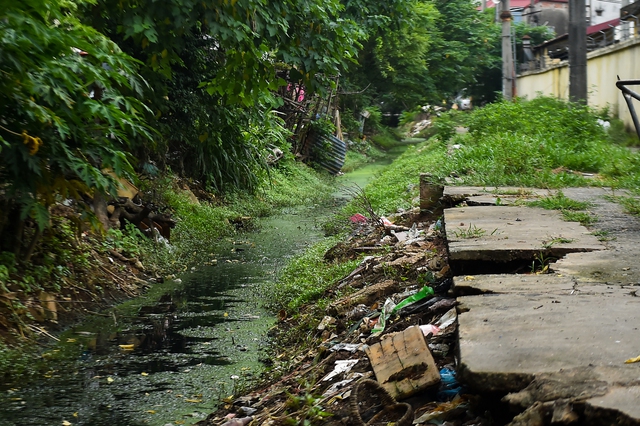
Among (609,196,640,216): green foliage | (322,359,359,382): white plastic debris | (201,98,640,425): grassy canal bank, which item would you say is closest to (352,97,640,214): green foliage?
(201,98,640,425): grassy canal bank

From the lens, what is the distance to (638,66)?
13.3m

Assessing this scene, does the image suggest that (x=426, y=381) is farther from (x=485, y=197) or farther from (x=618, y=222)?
(x=485, y=197)

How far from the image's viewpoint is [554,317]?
7.44 ft

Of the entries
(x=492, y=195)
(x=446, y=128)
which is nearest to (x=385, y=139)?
(x=446, y=128)

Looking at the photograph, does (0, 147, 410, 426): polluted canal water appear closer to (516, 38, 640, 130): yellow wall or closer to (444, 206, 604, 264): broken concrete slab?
(444, 206, 604, 264): broken concrete slab

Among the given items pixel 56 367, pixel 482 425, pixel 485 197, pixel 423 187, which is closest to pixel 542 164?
pixel 423 187

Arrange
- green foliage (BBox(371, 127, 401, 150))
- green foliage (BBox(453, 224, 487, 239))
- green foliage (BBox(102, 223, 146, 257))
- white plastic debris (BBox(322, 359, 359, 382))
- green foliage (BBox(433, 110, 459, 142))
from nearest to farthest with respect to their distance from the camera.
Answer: white plastic debris (BBox(322, 359, 359, 382)) → green foliage (BBox(453, 224, 487, 239)) → green foliage (BBox(102, 223, 146, 257)) → green foliage (BBox(433, 110, 459, 142)) → green foliage (BBox(371, 127, 401, 150))

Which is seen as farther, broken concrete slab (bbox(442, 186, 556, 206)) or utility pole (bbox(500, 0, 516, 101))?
utility pole (bbox(500, 0, 516, 101))

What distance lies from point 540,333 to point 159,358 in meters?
2.79

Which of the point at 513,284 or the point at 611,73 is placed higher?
the point at 611,73

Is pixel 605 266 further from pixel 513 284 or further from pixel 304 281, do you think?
pixel 304 281

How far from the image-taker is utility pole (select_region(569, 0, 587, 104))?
12.7 m

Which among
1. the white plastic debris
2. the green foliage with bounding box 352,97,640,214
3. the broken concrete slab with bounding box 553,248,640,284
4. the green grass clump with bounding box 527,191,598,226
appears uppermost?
the green foliage with bounding box 352,97,640,214

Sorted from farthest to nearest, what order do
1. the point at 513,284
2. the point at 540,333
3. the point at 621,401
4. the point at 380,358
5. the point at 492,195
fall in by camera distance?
1. the point at 492,195
2. the point at 513,284
3. the point at 380,358
4. the point at 540,333
5. the point at 621,401
